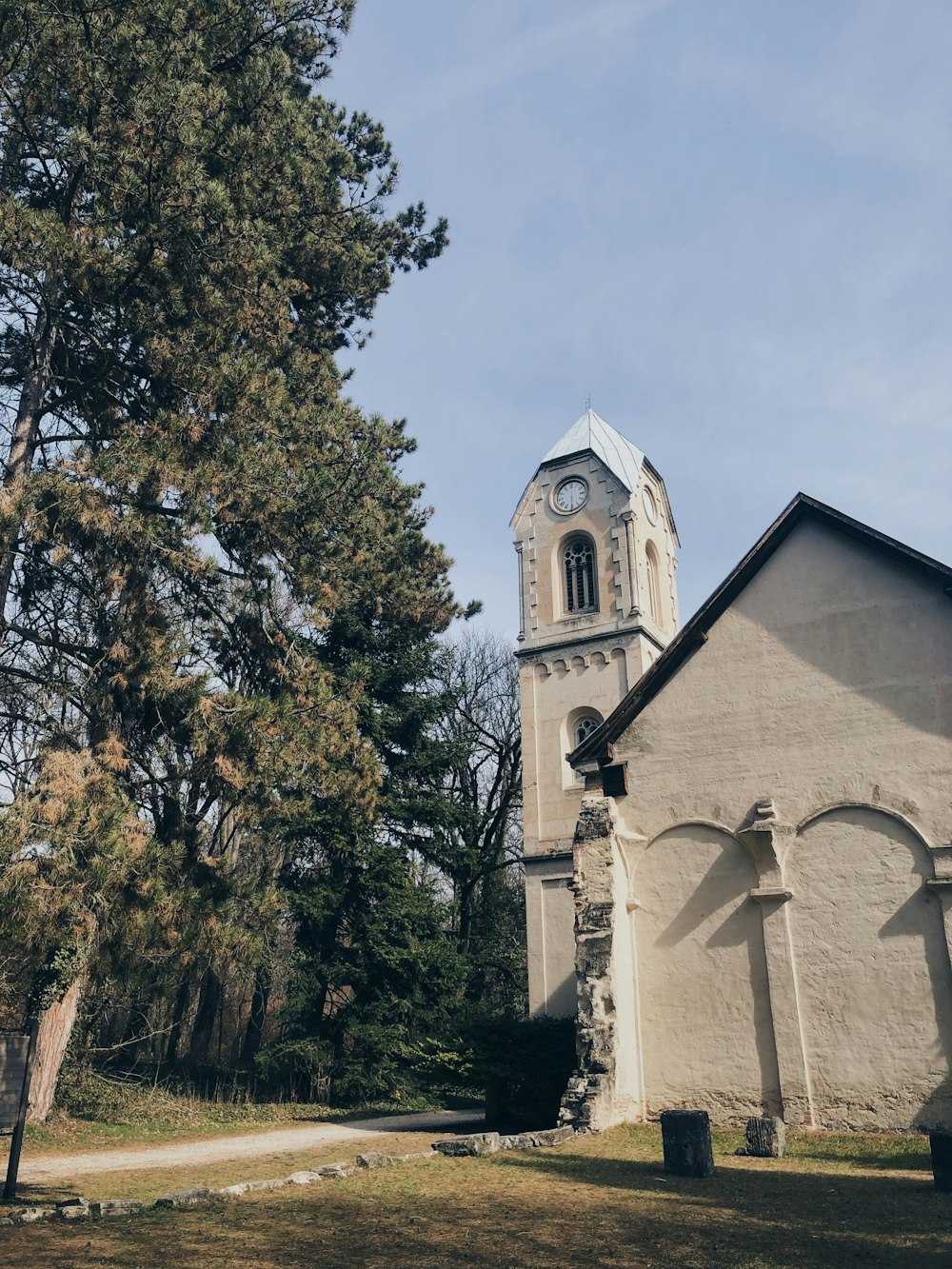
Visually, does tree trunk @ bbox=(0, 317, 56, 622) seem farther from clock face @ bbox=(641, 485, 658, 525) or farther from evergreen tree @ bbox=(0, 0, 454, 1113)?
clock face @ bbox=(641, 485, 658, 525)

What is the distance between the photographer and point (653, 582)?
104ft

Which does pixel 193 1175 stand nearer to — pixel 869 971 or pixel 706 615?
pixel 869 971

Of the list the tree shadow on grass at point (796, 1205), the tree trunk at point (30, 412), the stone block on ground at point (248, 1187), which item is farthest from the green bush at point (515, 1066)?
the tree trunk at point (30, 412)

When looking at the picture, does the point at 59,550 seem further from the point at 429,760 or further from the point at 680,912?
the point at 429,760

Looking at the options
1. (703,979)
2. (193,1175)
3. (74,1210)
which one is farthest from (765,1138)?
(74,1210)

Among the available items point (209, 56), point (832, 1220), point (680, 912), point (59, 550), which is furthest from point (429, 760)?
point (832, 1220)

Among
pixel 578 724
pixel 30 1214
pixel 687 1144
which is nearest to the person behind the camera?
pixel 30 1214

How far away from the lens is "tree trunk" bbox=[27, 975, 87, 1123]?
16453 millimetres

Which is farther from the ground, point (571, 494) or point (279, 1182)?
point (571, 494)

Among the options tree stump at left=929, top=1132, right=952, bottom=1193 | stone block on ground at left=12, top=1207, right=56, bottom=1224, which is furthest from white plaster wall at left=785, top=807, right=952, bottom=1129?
stone block on ground at left=12, top=1207, right=56, bottom=1224

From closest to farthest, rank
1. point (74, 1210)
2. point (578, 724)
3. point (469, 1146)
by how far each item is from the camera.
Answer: point (74, 1210) < point (469, 1146) < point (578, 724)

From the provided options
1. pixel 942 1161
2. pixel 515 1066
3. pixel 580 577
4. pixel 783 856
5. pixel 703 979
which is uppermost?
pixel 580 577

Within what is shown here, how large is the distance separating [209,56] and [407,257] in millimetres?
7121

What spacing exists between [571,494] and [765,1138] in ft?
73.2
